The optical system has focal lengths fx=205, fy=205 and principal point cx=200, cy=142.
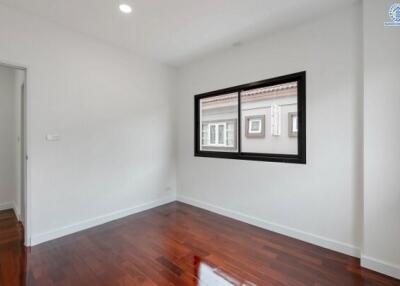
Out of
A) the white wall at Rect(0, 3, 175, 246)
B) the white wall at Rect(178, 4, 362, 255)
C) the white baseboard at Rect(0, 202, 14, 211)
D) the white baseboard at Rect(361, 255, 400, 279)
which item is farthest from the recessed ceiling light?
the white baseboard at Rect(0, 202, 14, 211)

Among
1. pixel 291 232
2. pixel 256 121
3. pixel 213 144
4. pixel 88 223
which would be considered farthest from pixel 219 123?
pixel 88 223

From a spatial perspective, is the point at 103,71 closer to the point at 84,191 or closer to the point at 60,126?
the point at 60,126

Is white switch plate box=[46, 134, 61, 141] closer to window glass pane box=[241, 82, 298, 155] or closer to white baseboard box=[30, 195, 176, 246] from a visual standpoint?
white baseboard box=[30, 195, 176, 246]

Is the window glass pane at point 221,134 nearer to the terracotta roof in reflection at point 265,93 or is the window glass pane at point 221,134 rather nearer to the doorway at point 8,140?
the terracotta roof in reflection at point 265,93

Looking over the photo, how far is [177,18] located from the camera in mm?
2586

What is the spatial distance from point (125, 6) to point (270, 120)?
7.82 ft

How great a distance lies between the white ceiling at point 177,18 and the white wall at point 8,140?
199 centimetres

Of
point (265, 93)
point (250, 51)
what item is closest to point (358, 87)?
point (265, 93)

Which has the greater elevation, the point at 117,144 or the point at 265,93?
the point at 265,93

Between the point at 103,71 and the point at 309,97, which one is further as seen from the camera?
the point at 103,71

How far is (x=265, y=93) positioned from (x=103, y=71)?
8.34 ft

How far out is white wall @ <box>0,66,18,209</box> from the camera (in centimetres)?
370

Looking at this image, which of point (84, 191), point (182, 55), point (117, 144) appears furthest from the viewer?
point (182, 55)

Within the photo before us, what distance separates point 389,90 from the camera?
6.48 ft
